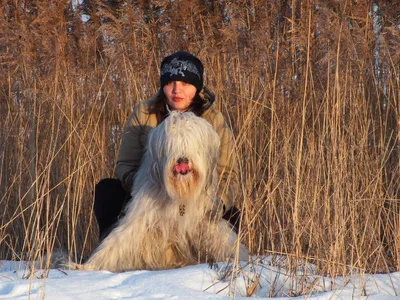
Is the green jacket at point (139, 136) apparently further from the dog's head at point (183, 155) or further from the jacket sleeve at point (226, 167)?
the dog's head at point (183, 155)

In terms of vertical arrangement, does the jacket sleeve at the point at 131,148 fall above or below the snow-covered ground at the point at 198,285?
above

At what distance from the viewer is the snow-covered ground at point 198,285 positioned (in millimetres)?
3469

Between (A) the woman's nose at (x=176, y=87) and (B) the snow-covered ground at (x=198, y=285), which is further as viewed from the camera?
(A) the woman's nose at (x=176, y=87)

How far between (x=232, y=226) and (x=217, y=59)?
181cm

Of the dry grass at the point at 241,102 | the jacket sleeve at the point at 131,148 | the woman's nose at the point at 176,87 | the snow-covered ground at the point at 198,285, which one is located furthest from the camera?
the jacket sleeve at the point at 131,148

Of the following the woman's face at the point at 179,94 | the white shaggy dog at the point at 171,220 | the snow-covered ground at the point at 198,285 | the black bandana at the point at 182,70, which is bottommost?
the snow-covered ground at the point at 198,285

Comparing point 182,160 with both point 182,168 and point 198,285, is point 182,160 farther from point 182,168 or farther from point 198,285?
point 198,285

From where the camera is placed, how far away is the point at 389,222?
4.80 meters

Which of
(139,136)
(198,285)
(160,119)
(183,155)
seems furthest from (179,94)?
(198,285)

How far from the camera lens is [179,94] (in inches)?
196

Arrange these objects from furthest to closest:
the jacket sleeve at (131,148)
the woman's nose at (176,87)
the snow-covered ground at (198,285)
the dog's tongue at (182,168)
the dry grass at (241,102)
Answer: the jacket sleeve at (131,148)
the woman's nose at (176,87)
the dry grass at (241,102)
the dog's tongue at (182,168)
the snow-covered ground at (198,285)

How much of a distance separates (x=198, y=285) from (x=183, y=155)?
92 cm

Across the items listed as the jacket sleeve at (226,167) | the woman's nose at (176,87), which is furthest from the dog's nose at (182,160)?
the woman's nose at (176,87)

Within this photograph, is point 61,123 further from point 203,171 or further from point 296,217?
point 296,217
